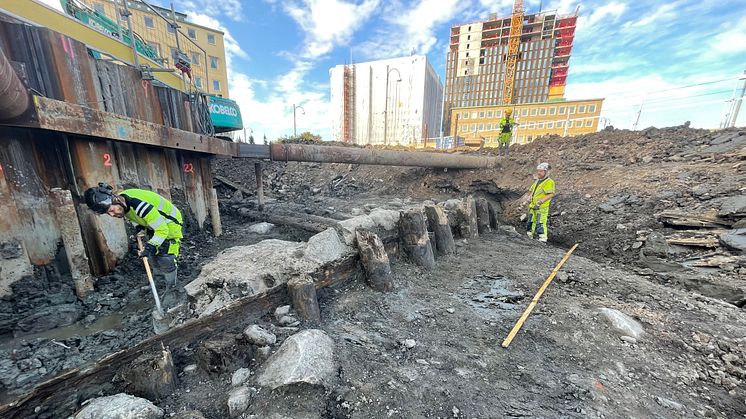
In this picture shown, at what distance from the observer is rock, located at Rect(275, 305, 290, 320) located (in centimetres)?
281

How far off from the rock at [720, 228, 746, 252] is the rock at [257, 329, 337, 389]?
6.21m

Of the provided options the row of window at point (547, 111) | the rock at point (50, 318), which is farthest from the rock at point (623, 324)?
the row of window at point (547, 111)

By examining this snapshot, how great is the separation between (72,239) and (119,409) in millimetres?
2743

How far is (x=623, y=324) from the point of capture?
293 cm

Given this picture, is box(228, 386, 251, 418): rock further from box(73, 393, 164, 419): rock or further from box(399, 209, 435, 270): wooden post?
box(399, 209, 435, 270): wooden post

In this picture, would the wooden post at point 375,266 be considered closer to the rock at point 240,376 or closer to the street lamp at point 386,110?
the rock at point 240,376

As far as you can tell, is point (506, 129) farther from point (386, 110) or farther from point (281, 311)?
point (386, 110)

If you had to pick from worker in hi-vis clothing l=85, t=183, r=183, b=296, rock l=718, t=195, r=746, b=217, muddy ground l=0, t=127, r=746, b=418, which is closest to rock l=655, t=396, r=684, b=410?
muddy ground l=0, t=127, r=746, b=418

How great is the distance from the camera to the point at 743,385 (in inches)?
88.5

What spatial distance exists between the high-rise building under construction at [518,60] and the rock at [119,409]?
194 ft

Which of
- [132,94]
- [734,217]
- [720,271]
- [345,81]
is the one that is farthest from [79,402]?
[345,81]

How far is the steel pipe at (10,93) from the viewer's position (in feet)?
7.97

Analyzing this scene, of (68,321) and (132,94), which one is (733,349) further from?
(132,94)

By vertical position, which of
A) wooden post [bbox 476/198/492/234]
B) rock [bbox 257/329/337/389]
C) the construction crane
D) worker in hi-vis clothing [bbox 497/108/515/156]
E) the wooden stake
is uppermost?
the construction crane
